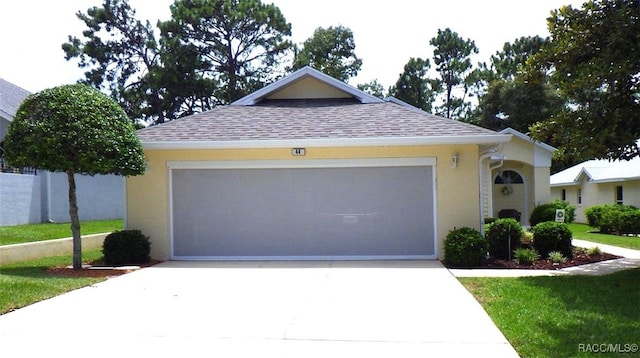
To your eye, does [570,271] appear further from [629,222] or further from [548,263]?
[629,222]

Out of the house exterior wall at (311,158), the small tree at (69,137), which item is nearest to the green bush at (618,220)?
the house exterior wall at (311,158)

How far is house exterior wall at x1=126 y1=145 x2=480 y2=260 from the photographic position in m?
11.8

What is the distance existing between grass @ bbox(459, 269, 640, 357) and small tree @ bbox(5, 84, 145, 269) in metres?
7.03

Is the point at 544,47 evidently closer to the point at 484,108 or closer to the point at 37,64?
the point at 37,64

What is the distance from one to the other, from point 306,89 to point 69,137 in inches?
308

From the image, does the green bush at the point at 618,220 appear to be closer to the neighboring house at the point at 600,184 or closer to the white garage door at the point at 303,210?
the neighboring house at the point at 600,184

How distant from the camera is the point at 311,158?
12164 millimetres

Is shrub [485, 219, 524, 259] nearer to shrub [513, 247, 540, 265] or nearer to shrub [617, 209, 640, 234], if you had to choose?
shrub [513, 247, 540, 265]

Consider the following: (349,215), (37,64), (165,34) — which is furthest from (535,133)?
(165,34)

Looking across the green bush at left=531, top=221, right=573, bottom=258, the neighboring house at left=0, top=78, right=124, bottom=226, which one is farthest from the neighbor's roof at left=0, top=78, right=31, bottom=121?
the green bush at left=531, top=221, right=573, bottom=258

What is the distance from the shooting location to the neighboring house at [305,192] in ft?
38.9

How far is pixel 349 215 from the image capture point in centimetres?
1223

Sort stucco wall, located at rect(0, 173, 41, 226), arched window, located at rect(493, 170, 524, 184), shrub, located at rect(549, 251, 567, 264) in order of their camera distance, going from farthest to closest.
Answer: arched window, located at rect(493, 170, 524, 184) → stucco wall, located at rect(0, 173, 41, 226) → shrub, located at rect(549, 251, 567, 264)

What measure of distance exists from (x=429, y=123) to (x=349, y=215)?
2.84 m
